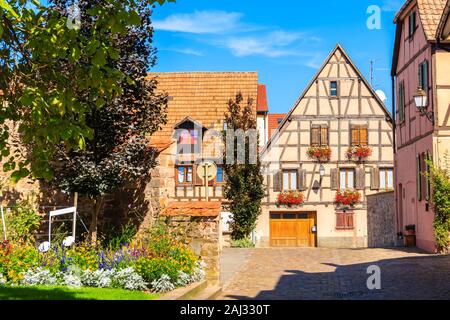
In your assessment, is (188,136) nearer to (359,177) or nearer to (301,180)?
(301,180)

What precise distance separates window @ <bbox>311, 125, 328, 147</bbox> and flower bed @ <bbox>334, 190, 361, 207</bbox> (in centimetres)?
260

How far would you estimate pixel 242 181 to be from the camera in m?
28.6

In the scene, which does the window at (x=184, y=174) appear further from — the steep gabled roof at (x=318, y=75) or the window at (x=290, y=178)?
the window at (x=290, y=178)

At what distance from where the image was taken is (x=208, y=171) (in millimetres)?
18422

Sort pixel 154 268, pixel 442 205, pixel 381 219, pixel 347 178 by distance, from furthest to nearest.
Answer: pixel 347 178 < pixel 381 219 < pixel 442 205 < pixel 154 268

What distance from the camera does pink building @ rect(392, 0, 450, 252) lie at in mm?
19594

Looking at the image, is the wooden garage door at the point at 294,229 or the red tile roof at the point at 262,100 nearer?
the wooden garage door at the point at 294,229

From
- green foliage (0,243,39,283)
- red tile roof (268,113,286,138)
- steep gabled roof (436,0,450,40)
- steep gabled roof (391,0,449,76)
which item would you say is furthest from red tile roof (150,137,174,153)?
red tile roof (268,113,286,138)

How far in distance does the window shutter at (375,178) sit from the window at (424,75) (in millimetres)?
12482

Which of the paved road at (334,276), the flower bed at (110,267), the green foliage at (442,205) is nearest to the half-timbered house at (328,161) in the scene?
the paved road at (334,276)

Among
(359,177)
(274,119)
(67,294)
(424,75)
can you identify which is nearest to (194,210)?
(67,294)

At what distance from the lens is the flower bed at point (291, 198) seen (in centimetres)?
3288

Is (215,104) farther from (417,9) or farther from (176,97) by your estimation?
(417,9)

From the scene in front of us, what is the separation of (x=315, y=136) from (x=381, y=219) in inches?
234
